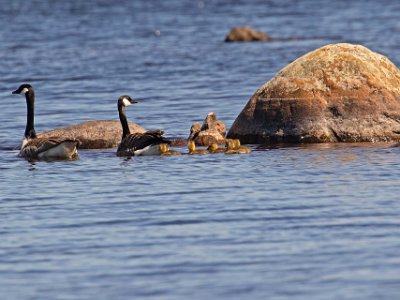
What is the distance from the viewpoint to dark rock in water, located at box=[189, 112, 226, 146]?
769 inches

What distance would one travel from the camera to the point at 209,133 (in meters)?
19.6

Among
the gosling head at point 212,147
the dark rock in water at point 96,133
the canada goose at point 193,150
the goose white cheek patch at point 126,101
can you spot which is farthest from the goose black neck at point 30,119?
the gosling head at point 212,147

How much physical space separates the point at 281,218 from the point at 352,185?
2.11 m

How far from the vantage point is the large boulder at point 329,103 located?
19.0 m

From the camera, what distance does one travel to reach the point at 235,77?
32.8 metres

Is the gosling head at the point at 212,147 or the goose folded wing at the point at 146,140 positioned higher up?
the goose folded wing at the point at 146,140

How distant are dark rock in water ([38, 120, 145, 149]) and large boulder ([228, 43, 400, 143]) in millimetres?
1949

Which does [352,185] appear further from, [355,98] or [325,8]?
[325,8]

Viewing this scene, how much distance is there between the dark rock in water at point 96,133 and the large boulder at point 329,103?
1.95 m

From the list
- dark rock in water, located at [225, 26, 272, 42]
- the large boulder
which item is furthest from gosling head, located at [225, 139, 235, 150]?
dark rock in water, located at [225, 26, 272, 42]

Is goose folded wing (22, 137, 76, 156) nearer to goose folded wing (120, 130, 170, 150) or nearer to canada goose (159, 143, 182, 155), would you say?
goose folded wing (120, 130, 170, 150)

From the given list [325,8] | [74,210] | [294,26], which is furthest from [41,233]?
[325,8]

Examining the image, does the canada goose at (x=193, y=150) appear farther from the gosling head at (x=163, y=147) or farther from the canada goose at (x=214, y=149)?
the gosling head at (x=163, y=147)

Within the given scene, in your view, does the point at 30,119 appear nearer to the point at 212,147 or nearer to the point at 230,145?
the point at 212,147
